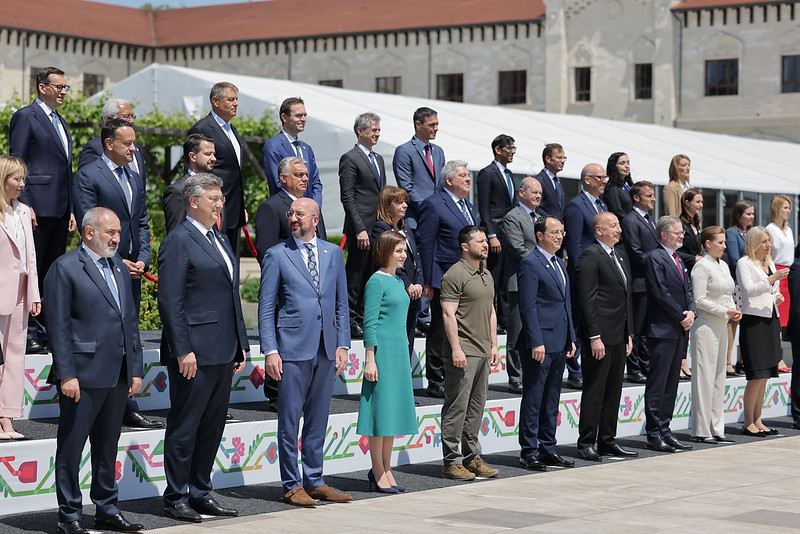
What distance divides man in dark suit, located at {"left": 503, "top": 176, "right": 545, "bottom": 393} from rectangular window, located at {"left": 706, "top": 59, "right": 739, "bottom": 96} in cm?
3449

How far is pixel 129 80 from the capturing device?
2522cm

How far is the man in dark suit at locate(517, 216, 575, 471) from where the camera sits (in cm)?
867

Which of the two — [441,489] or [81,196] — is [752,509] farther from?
[81,196]

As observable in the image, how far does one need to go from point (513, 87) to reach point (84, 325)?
42143 mm

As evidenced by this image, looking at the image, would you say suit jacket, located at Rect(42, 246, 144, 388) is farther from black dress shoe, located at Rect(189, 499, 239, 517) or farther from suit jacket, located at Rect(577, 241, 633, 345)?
suit jacket, located at Rect(577, 241, 633, 345)

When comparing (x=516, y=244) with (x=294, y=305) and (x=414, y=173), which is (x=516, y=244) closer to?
(x=414, y=173)

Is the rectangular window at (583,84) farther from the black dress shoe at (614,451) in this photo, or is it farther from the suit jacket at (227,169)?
the suit jacket at (227,169)

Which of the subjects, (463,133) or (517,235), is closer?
(517,235)

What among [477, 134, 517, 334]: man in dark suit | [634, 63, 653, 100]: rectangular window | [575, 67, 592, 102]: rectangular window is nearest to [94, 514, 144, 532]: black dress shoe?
[477, 134, 517, 334]: man in dark suit

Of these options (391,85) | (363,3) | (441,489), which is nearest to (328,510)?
(441,489)

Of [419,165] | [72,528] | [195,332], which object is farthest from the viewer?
[419,165]

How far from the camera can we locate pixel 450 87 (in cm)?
4891

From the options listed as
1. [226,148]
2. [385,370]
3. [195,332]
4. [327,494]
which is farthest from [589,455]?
[195,332]

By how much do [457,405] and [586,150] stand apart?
16.0 m
